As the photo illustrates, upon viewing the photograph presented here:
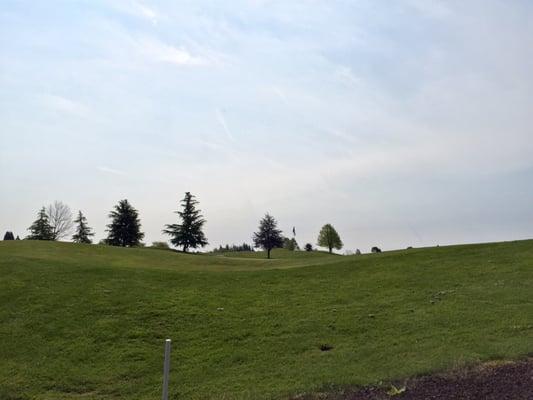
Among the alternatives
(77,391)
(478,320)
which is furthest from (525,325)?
(77,391)

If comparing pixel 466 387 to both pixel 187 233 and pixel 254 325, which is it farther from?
pixel 187 233

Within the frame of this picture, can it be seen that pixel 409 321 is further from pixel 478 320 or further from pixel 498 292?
pixel 498 292

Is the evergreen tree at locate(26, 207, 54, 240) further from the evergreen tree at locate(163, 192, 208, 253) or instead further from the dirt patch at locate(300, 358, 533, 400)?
the dirt patch at locate(300, 358, 533, 400)

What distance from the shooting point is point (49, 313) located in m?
14.6

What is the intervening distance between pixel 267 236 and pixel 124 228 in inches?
789

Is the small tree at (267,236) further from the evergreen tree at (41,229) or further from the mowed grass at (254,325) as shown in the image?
the mowed grass at (254,325)

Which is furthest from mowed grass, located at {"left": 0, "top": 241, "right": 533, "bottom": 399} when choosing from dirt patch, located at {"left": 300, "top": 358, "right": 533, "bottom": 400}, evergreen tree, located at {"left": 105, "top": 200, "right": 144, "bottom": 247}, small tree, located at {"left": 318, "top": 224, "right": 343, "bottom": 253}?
small tree, located at {"left": 318, "top": 224, "right": 343, "bottom": 253}

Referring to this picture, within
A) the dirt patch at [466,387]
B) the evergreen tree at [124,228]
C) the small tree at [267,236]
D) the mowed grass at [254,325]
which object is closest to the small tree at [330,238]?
the small tree at [267,236]

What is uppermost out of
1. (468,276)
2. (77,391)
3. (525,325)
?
(468,276)

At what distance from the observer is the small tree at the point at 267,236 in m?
80.3

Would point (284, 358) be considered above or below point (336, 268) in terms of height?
below

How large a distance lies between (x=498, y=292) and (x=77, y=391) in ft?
34.8

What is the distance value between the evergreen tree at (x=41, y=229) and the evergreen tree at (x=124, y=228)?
8.66m

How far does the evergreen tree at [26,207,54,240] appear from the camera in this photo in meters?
75.8
